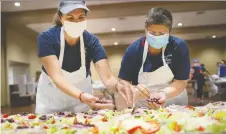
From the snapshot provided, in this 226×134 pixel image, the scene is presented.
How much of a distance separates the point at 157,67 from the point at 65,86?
48 centimetres

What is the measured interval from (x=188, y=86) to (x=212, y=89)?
154 mm

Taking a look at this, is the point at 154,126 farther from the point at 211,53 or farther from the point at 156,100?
the point at 211,53

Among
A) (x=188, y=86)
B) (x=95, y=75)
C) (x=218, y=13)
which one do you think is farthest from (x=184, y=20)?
(x=95, y=75)

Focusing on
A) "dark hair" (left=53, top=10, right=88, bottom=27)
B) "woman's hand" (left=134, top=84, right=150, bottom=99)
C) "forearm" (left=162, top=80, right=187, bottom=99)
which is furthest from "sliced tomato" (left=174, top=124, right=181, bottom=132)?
"dark hair" (left=53, top=10, right=88, bottom=27)

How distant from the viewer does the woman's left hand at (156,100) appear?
1386 mm

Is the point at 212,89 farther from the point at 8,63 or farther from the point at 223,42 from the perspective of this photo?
the point at 8,63

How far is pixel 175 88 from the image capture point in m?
1.47

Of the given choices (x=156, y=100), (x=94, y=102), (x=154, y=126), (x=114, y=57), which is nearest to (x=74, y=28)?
(x=114, y=57)

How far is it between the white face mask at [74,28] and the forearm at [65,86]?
209 millimetres

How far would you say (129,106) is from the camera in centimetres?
125

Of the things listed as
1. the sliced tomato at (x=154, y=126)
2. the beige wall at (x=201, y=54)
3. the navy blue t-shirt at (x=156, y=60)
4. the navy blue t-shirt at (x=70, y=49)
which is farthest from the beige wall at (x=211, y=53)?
the sliced tomato at (x=154, y=126)

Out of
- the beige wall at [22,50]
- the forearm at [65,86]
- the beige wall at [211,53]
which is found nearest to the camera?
the forearm at [65,86]

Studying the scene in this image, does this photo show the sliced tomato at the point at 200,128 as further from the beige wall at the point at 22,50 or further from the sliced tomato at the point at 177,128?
the beige wall at the point at 22,50

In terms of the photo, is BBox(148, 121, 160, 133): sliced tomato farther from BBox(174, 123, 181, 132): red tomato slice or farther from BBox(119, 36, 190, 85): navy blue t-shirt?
BBox(119, 36, 190, 85): navy blue t-shirt
